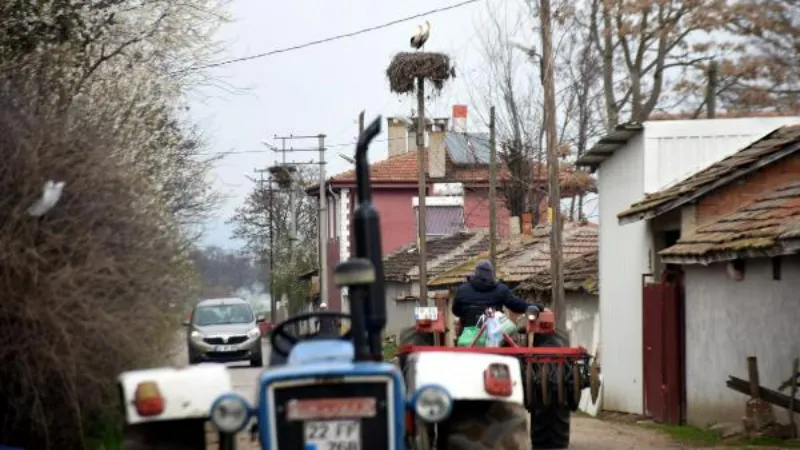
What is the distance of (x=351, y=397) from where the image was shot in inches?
346

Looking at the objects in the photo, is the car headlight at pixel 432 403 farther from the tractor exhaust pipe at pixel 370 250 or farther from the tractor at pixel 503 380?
the tractor at pixel 503 380

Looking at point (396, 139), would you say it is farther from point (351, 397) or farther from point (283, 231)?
point (351, 397)

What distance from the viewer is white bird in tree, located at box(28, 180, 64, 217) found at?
11.0 meters

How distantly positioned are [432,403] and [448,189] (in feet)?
187

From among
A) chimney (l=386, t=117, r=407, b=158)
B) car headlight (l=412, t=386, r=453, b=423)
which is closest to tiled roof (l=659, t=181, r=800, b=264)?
car headlight (l=412, t=386, r=453, b=423)

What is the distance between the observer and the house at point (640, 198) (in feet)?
89.2

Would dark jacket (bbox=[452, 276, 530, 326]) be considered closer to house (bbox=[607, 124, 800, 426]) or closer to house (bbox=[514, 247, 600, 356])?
house (bbox=[607, 124, 800, 426])

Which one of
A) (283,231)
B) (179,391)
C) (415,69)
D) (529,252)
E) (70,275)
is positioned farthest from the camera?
(283,231)

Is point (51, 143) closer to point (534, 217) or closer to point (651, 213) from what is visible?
point (651, 213)

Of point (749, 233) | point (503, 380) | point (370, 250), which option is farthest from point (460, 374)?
point (749, 233)

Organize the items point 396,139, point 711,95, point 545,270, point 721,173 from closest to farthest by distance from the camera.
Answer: point 721,173
point 711,95
point 545,270
point 396,139

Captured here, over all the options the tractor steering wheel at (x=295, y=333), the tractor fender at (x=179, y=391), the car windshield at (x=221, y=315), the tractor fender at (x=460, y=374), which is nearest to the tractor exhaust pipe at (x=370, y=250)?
the tractor steering wheel at (x=295, y=333)

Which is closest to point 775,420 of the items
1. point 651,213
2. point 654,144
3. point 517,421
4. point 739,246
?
point 739,246

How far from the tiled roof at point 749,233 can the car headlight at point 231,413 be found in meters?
10.6
